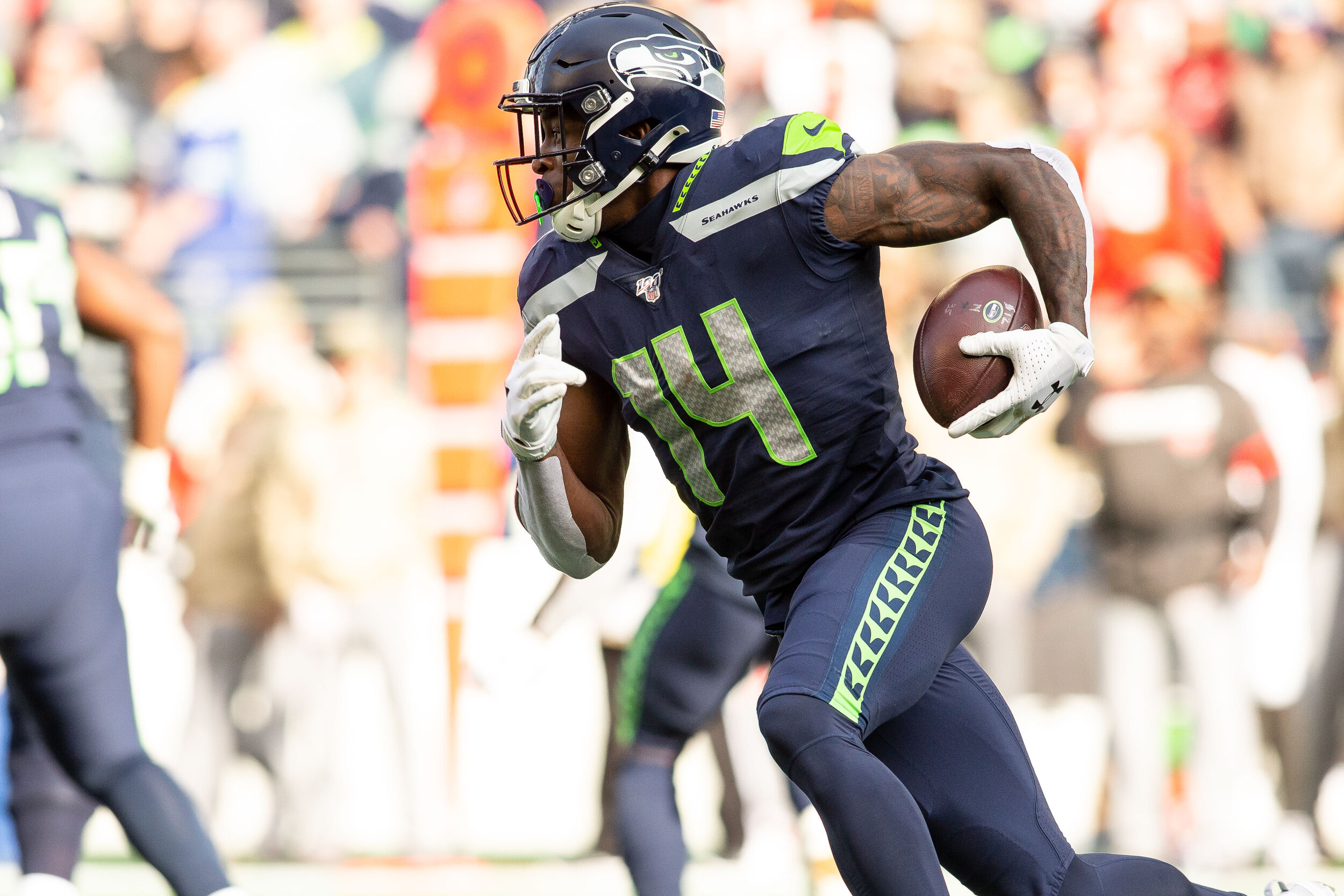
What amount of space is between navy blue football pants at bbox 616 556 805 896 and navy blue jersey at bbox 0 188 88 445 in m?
1.50

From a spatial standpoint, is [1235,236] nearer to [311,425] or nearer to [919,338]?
[311,425]

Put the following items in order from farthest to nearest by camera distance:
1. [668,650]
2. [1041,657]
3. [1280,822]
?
[1041,657] < [1280,822] < [668,650]

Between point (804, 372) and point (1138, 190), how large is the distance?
4813mm

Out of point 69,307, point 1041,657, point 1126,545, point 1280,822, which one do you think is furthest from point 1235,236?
point 69,307

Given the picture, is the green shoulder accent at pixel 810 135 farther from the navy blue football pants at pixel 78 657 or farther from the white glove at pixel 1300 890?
the navy blue football pants at pixel 78 657

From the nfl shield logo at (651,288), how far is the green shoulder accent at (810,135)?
29 cm

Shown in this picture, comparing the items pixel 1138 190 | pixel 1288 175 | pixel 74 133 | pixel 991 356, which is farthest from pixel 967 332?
pixel 74 133

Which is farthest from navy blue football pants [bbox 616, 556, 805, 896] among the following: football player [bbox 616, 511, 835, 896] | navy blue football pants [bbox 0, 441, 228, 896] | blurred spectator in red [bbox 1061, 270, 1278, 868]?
blurred spectator in red [bbox 1061, 270, 1278, 868]

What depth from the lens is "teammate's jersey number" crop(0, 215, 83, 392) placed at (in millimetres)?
3301

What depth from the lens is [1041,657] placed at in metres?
6.64

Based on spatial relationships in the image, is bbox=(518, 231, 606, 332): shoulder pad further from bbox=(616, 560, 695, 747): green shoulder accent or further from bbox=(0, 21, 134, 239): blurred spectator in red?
bbox=(0, 21, 134, 239): blurred spectator in red

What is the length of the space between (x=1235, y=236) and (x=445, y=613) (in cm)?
386

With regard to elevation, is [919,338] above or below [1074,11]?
below

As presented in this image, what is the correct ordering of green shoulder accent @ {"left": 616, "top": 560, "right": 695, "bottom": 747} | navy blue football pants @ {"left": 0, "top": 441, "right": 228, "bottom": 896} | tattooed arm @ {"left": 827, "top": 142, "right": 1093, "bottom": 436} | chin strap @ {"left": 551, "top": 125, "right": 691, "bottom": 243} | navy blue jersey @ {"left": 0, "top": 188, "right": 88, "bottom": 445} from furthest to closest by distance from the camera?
green shoulder accent @ {"left": 616, "top": 560, "right": 695, "bottom": 747} → navy blue jersey @ {"left": 0, "top": 188, "right": 88, "bottom": 445} → navy blue football pants @ {"left": 0, "top": 441, "right": 228, "bottom": 896} → chin strap @ {"left": 551, "top": 125, "right": 691, "bottom": 243} → tattooed arm @ {"left": 827, "top": 142, "right": 1093, "bottom": 436}
